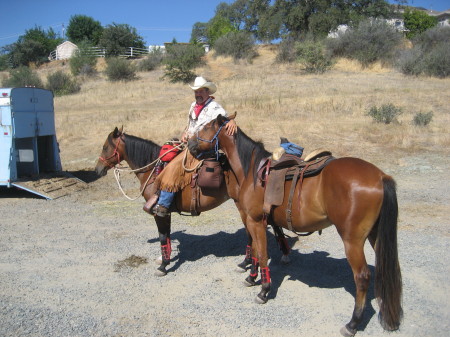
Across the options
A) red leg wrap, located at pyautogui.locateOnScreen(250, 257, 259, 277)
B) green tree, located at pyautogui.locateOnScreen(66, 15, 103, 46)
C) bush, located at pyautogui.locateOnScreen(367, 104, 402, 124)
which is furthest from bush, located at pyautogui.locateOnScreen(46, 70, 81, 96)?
green tree, located at pyautogui.locateOnScreen(66, 15, 103, 46)

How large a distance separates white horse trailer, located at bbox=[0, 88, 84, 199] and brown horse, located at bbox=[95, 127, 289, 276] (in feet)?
14.3

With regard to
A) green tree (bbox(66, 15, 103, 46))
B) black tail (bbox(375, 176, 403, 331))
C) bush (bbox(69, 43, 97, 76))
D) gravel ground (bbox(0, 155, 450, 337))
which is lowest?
gravel ground (bbox(0, 155, 450, 337))

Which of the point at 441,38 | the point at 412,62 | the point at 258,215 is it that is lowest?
the point at 258,215

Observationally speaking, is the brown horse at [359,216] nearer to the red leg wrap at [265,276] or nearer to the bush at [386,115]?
the red leg wrap at [265,276]

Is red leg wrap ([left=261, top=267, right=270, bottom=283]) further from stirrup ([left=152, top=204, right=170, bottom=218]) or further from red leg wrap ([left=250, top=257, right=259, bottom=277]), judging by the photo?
stirrup ([left=152, top=204, right=170, bottom=218])

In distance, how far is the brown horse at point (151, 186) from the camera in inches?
204

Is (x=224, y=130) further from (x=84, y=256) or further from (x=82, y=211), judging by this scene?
(x=82, y=211)

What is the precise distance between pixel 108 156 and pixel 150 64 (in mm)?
34069

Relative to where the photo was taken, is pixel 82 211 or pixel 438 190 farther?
pixel 438 190

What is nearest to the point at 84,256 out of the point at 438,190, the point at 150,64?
the point at 438,190

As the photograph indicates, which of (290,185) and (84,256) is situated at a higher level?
(290,185)

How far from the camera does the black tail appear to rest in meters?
3.49

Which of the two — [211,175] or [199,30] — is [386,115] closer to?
[211,175]

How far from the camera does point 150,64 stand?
38.0 meters
